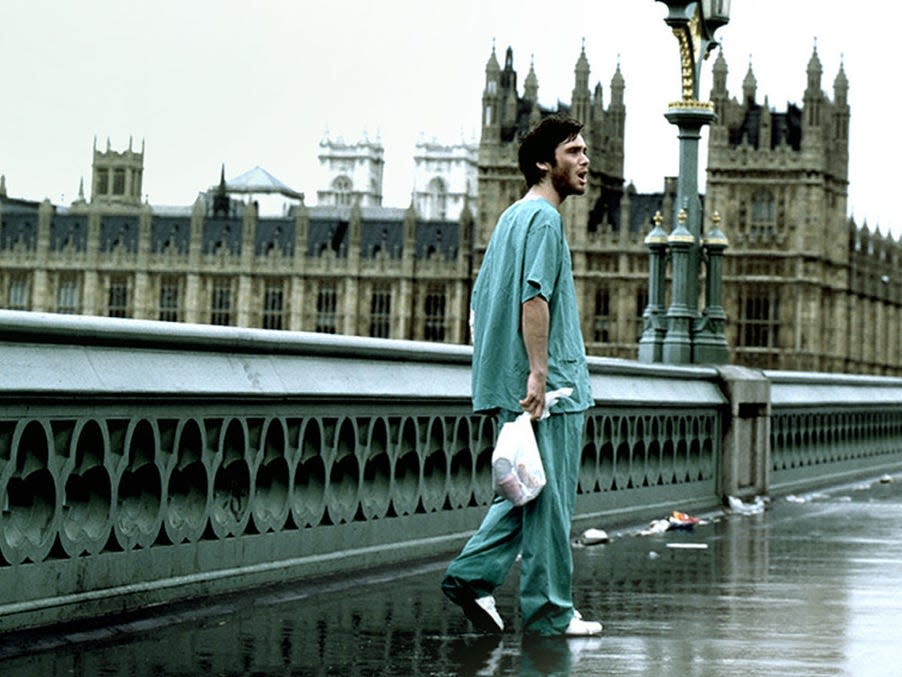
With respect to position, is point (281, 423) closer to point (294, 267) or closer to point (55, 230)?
point (294, 267)

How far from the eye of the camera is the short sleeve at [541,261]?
571 cm

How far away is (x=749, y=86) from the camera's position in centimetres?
10212

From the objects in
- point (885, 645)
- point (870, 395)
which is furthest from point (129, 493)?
point (870, 395)

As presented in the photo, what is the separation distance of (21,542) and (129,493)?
2.16ft

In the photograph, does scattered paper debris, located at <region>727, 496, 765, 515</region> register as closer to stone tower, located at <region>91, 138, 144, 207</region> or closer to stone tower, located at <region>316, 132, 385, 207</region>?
stone tower, located at <region>91, 138, 144, 207</region>

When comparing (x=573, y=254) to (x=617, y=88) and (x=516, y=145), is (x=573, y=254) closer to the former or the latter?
(x=516, y=145)

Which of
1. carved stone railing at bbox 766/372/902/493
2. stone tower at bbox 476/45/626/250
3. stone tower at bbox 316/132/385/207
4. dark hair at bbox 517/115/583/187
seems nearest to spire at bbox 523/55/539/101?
stone tower at bbox 476/45/626/250

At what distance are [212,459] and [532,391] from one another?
3.92 ft

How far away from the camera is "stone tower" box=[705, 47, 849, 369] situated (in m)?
96.4

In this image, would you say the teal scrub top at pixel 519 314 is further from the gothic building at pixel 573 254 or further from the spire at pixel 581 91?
the spire at pixel 581 91

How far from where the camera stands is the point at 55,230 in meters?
107

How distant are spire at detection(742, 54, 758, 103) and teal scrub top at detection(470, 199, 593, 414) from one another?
3820 inches

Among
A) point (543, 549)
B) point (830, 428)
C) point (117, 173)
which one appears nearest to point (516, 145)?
point (117, 173)

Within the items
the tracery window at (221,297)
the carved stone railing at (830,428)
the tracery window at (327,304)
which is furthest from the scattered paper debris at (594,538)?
the tracery window at (221,297)
